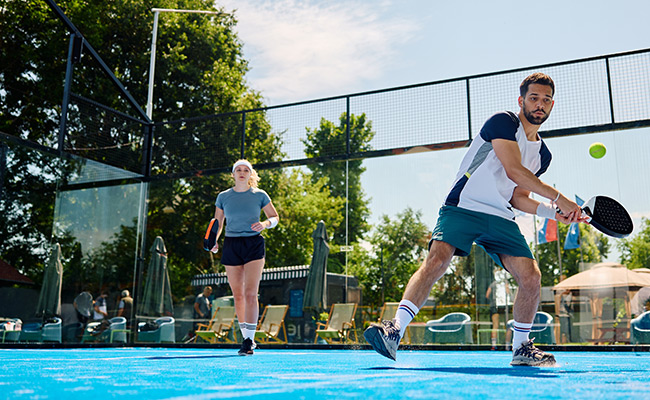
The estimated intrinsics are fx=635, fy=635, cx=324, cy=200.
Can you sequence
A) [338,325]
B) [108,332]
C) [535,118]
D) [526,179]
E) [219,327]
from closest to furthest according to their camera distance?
[526,179]
[535,118]
[338,325]
[219,327]
[108,332]

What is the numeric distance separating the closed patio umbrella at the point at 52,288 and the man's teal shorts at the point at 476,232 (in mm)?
9930

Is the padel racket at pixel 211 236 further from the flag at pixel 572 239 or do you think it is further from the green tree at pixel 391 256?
the flag at pixel 572 239

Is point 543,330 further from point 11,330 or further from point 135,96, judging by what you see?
point 135,96

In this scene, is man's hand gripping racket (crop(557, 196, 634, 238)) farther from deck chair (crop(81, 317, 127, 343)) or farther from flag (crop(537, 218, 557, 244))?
deck chair (crop(81, 317, 127, 343))

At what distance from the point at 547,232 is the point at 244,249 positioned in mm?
6648

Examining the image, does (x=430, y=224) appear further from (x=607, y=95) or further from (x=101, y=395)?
(x=101, y=395)

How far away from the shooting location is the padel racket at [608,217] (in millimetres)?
3426

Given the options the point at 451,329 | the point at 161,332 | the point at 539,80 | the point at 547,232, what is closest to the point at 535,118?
the point at 539,80

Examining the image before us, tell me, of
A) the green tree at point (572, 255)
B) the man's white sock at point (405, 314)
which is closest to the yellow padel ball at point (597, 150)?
the green tree at point (572, 255)

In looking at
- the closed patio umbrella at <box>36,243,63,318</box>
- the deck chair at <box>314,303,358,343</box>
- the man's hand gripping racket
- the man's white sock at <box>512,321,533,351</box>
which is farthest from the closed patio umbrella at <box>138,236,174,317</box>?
the man's hand gripping racket

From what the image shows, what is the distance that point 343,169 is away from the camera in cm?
1246

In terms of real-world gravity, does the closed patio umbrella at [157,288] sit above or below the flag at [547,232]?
below

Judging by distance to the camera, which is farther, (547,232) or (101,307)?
(101,307)

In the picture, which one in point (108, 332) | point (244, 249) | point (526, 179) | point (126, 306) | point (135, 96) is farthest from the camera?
point (135, 96)
